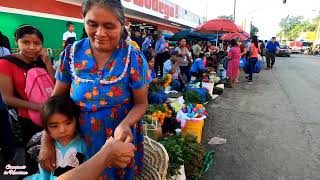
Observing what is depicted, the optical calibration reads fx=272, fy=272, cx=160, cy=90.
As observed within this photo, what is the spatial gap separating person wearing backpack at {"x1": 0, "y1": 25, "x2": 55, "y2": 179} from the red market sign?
977 centimetres

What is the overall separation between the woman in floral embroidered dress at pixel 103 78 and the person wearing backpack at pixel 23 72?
0.71 metres

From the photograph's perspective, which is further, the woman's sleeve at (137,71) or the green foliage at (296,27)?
the green foliage at (296,27)

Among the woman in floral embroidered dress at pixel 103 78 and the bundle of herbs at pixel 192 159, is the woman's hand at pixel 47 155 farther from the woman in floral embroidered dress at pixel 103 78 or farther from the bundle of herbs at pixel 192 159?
the bundle of herbs at pixel 192 159

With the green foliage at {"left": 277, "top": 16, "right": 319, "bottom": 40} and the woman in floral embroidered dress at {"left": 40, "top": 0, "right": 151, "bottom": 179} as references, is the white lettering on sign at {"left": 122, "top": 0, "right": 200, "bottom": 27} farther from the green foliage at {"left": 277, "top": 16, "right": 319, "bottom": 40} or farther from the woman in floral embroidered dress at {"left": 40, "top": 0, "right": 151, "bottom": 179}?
the green foliage at {"left": 277, "top": 16, "right": 319, "bottom": 40}

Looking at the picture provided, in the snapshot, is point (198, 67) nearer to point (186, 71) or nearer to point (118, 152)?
point (186, 71)

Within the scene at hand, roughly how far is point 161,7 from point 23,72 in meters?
15.0

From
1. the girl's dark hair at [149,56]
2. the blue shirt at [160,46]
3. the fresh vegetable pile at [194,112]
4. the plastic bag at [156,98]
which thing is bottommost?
the fresh vegetable pile at [194,112]

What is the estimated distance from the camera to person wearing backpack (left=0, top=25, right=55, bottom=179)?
2201 mm

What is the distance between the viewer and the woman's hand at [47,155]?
5.32 feet

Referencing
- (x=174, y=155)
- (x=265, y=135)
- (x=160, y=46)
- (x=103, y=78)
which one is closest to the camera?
(x=103, y=78)

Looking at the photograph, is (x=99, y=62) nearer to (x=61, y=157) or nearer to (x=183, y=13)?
(x=61, y=157)

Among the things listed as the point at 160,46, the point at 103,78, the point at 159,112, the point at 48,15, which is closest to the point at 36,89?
the point at 103,78

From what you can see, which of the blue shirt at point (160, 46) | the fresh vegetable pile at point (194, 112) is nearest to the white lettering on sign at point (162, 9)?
the blue shirt at point (160, 46)

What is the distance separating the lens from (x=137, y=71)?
1565 mm
